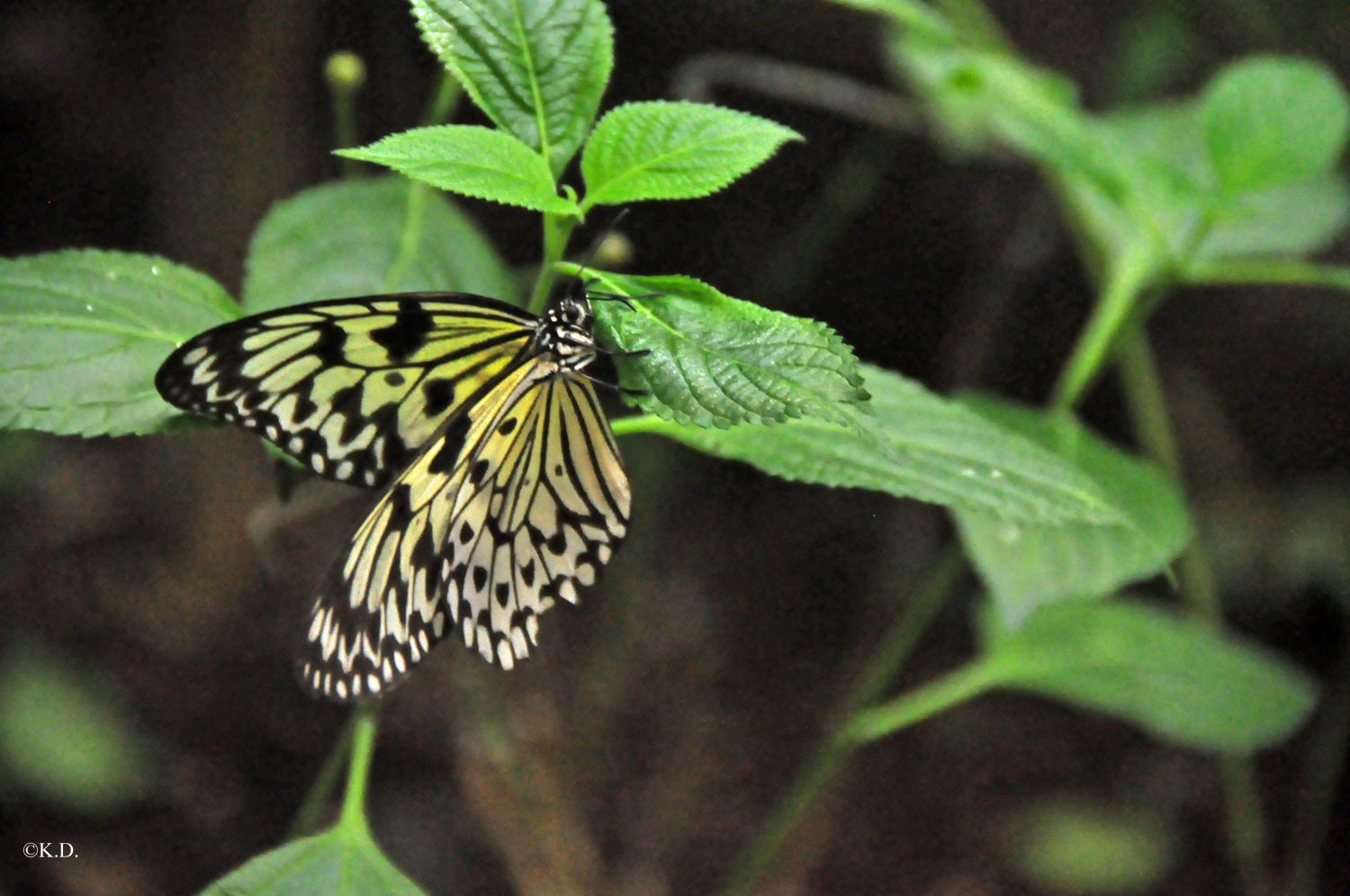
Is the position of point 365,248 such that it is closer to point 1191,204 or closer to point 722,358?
point 722,358

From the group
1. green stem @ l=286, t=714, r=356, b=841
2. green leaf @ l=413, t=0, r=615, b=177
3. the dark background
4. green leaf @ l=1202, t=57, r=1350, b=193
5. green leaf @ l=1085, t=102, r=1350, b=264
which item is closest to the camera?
green leaf @ l=413, t=0, r=615, b=177

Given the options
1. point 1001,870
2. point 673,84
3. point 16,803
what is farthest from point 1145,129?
point 16,803

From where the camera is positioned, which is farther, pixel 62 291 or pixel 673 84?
pixel 673 84

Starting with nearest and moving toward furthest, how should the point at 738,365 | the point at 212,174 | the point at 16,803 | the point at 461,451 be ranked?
1. the point at 738,365
2. the point at 461,451
3. the point at 16,803
4. the point at 212,174

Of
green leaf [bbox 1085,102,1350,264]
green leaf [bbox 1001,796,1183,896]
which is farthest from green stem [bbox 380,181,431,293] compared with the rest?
green leaf [bbox 1001,796,1183,896]

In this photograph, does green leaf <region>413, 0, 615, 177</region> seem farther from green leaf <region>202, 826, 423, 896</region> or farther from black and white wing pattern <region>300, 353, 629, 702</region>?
green leaf <region>202, 826, 423, 896</region>

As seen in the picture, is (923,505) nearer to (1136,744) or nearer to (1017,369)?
(1017,369)

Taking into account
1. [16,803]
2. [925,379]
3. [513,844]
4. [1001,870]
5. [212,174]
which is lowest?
[1001,870]
